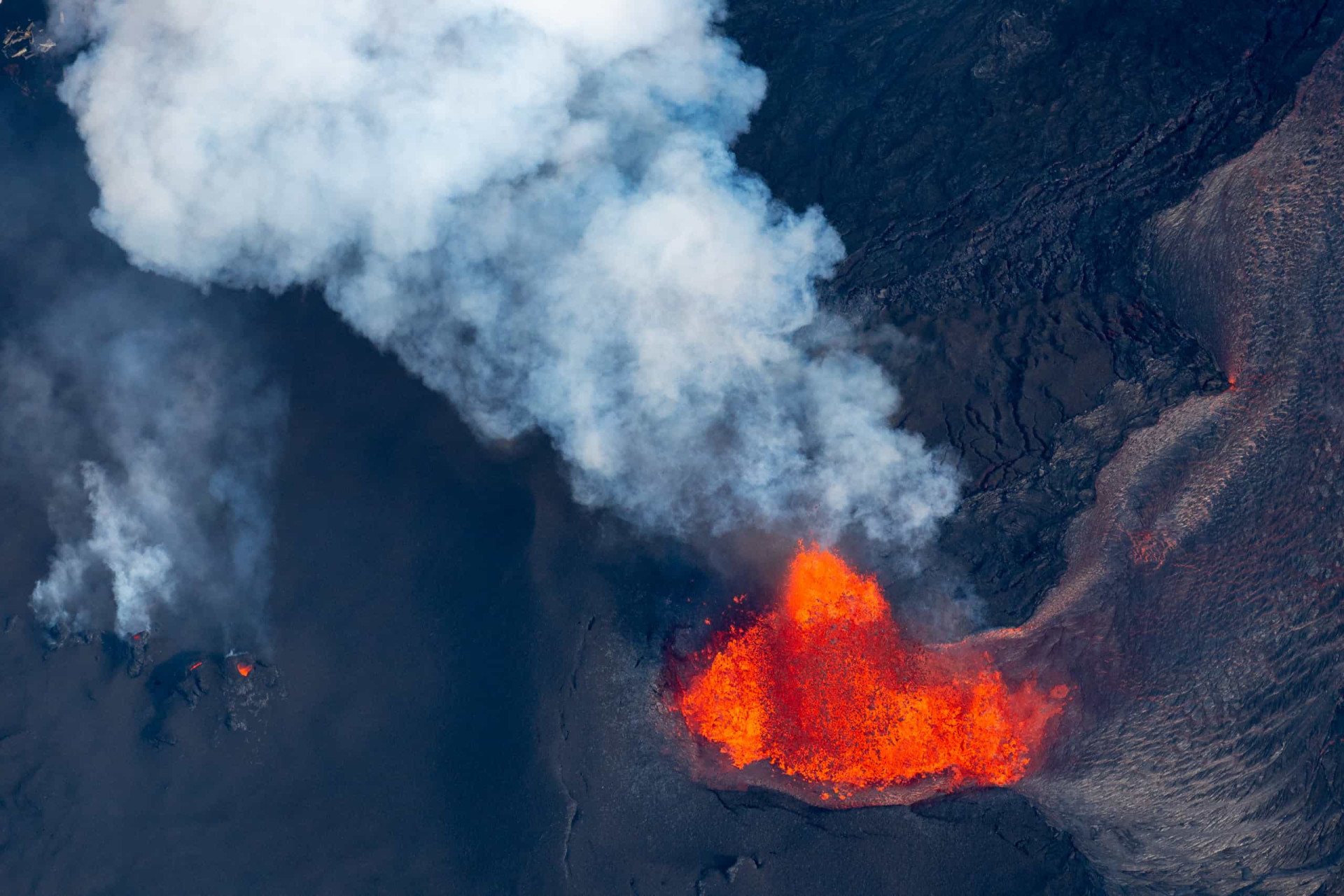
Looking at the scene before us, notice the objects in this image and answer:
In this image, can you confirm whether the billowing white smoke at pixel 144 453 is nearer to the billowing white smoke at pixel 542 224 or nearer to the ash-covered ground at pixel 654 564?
the ash-covered ground at pixel 654 564

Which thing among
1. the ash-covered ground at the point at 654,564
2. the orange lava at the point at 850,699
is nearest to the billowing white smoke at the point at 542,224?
the ash-covered ground at the point at 654,564

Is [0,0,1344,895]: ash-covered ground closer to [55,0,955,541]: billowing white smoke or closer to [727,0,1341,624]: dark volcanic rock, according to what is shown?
[727,0,1341,624]: dark volcanic rock

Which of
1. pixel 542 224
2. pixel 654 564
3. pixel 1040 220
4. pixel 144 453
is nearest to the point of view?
pixel 1040 220

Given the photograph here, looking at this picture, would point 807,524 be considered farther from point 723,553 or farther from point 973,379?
point 973,379

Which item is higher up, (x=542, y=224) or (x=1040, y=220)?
(x=1040, y=220)

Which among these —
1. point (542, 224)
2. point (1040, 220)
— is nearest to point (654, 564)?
point (542, 224)

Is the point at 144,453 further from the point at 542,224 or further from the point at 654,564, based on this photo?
the point at 654,564
